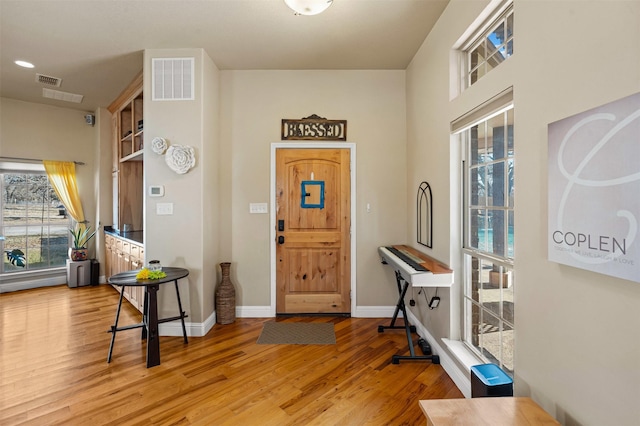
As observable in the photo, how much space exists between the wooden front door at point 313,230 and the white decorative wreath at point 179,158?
0.97 m

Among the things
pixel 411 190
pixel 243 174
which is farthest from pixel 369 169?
pixel 243 174

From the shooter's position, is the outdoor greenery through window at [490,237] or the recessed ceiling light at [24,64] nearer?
the outdoor greenery through window at [490,237]

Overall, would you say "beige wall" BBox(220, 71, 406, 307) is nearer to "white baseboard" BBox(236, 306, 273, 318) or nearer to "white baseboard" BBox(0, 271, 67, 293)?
"white baseboard" BBox(236, 306, 273, 318)

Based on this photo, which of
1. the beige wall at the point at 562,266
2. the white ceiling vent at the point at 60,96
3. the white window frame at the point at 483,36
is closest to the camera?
the beige wall at the point at 562,266

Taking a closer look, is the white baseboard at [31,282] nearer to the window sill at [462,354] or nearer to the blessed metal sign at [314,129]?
the blessed metal sign at [314,129]

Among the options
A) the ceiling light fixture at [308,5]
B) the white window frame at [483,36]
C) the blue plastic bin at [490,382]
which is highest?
the ceiling light fixture at [308,5]

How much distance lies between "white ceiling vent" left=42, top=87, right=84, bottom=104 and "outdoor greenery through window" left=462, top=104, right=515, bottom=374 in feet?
17.1

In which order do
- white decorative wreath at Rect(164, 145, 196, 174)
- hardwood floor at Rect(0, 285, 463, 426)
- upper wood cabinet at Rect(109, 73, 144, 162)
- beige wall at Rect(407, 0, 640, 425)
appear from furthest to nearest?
upper wood cabinet at Rect(109, 73, 144, 162) → white decorative wreath at Rect(164, 145, 196, 174) → hardwood floor at Rect(0, 285, 463, 426) → beige wall at Rect(407, 0, 640, 425)

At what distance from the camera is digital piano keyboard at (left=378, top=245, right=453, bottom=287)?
223 centimetres

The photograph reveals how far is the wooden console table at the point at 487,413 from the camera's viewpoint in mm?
1174

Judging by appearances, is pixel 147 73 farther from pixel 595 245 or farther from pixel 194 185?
pixel 595 245

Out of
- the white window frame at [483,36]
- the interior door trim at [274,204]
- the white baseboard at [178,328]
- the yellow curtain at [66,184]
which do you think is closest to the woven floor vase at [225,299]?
the white baseboard at [178,328]

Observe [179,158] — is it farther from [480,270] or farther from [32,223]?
[32,223]

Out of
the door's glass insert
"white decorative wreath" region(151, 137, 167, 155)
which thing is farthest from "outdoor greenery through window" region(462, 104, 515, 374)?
"white decorative wreath" region(151, 137, 167, 155)
